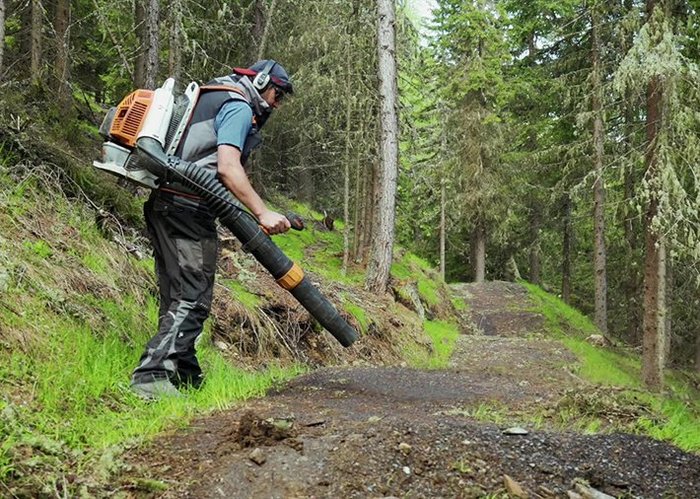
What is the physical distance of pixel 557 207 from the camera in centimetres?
2584

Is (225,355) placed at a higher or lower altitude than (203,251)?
lower

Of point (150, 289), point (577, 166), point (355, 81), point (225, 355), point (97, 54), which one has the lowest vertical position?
point (225, 355)

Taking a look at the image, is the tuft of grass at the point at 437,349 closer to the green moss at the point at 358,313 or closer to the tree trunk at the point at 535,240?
the green moss at the point at 358,313

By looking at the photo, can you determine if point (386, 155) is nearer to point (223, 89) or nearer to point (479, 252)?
point (223, 89)

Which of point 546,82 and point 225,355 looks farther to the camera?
point 546,82

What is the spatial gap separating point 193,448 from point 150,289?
3.14 metres

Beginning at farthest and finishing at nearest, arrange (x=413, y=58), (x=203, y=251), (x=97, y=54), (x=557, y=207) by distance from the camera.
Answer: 1. (x=557, y=207)
2. (x=97, y=54)
3. (x=413, y=58)
4. (x=203, y=251)

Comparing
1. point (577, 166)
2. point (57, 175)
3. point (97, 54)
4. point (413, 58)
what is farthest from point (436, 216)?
point (57, 175)

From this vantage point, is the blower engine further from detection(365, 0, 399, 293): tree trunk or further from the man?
detection(365, 0, 399, 293): tree trunk

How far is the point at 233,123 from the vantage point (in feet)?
12.8

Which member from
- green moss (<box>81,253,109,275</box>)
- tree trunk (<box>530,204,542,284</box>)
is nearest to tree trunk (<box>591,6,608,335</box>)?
tree trunk (<box>530,204,542,284</box>)

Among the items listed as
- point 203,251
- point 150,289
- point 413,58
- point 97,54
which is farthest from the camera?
point 97,54

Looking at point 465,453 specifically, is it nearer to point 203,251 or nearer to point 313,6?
point 203,251

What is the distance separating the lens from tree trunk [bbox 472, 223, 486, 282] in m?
28.4
